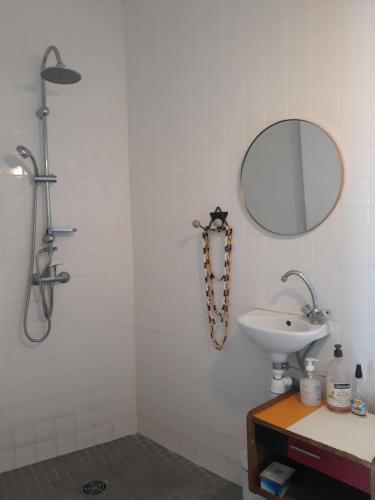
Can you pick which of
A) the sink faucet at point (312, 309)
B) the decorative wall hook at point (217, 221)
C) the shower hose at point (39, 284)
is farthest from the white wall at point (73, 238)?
the sink faucet at point (312, 309)

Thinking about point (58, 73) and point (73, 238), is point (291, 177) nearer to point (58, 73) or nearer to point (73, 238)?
point (58, 73)

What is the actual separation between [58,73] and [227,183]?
102 centimetres

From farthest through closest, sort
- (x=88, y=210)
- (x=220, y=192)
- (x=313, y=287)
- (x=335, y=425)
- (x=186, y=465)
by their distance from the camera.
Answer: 1. (x=88, y=210)
2. (x=186, y=465)
3. (x=220, y=192)
4. (x=313, y=287)
5. (x=335, y=425)

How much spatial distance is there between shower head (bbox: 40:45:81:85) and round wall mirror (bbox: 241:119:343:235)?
97cm

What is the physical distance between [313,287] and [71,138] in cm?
168

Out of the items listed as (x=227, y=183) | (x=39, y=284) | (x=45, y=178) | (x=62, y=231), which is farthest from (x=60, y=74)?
(x=39, y=284)

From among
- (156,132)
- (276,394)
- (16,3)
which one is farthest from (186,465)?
(16,3)

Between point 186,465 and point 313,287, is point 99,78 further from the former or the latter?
point 186,465

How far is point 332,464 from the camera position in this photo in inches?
59.1

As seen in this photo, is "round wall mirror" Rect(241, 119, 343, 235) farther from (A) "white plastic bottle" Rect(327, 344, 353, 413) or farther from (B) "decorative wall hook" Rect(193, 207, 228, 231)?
(A) "white plastic bottle" Rect(327, 344, 353, 413)

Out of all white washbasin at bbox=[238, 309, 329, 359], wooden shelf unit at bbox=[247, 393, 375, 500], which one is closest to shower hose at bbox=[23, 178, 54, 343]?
white washbasin at bbox=[238, 309, 329, 359]

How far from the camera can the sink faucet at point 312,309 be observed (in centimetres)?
186

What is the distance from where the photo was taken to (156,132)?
2.65m

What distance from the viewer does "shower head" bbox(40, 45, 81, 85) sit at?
7.09ft
